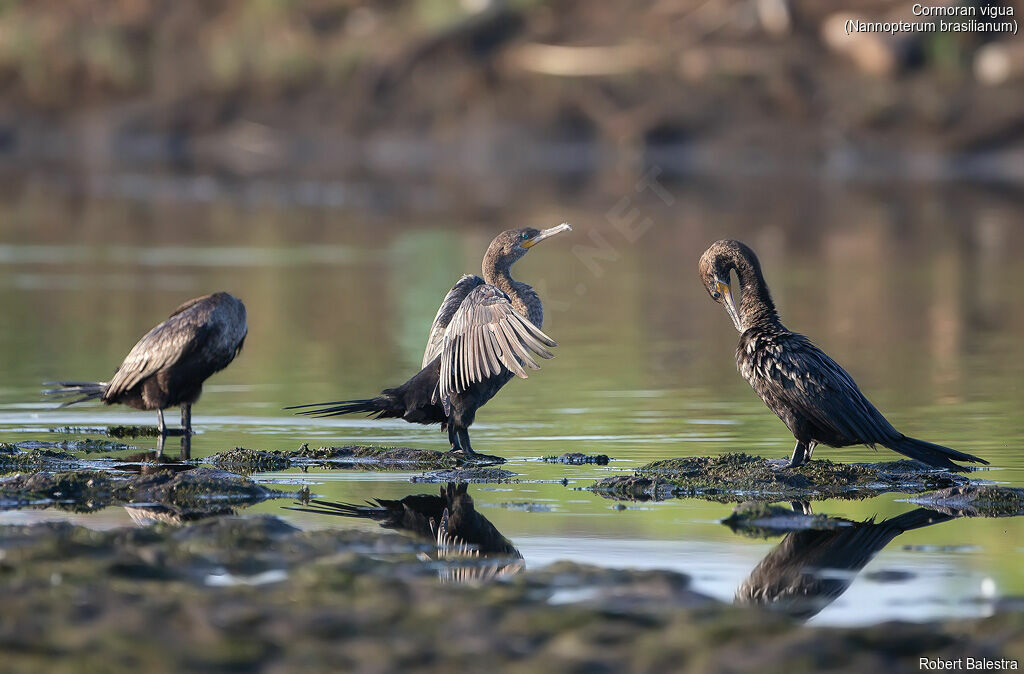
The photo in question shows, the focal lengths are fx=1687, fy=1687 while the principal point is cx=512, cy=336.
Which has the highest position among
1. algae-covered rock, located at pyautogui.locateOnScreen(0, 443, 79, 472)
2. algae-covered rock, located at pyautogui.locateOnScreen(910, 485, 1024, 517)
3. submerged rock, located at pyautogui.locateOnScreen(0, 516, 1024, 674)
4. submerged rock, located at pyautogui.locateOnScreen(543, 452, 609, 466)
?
submerged rock, located at pyautogui.locateOnScreen(543, 452, 609, 466)

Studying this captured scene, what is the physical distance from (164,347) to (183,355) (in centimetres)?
13

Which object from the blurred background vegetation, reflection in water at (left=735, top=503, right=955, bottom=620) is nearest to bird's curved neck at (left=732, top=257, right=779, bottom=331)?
reflection in water at (left=735, top=503, right=955, bottom=620)

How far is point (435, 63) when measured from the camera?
1407 inches

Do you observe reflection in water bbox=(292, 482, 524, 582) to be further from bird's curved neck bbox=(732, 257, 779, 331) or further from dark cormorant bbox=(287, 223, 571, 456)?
bird's curved neck bbox=(732, 257, 779, 331)

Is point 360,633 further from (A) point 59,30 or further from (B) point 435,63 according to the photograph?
(A) point 59,30

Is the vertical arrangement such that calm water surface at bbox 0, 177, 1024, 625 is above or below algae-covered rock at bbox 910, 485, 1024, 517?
above

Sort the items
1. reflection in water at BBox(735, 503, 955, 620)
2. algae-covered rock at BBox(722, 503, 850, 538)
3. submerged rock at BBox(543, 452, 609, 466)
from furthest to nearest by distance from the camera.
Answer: submerged rock at BBox(543, 452, 609, 466)
algae-covered rock at BBox(722, 503, 850, 538)
reflection in water at BBox(735, 503, 955, 620)

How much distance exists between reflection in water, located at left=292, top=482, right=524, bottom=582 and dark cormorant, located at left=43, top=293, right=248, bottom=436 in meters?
1.88

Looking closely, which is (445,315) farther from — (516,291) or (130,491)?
(130,491)

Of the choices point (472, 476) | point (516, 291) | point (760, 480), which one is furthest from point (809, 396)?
point (516, 291)

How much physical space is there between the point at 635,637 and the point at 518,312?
4048 millimetres

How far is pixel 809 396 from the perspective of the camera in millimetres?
7559

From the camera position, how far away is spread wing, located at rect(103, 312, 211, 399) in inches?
342

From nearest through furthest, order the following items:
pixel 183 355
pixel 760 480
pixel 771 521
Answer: pixel 771 521 < pixel 760 480 < pixel 183 355
